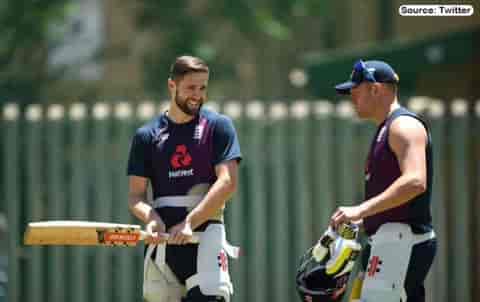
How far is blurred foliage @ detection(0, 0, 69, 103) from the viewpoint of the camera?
15672mm

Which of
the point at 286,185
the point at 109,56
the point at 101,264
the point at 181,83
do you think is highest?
the point at 109,56

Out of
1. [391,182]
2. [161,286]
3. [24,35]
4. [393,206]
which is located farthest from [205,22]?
[393,206]

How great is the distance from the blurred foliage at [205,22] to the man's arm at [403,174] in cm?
1087

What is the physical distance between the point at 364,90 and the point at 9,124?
213 inches

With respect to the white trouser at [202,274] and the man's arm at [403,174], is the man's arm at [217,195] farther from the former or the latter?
the man's arm at [403,174]

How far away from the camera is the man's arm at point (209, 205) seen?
19.5ft

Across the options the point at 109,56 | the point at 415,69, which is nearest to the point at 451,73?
the point at 415,69

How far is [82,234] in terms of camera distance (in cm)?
604

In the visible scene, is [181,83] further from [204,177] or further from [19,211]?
[19,211]

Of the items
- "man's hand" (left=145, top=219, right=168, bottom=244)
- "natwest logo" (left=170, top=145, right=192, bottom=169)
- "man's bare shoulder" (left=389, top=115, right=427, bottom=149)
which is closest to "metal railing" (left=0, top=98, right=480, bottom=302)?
"natwest logo" (left=170, top=145, right=192, bottom=169)

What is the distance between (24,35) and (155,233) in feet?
34.7

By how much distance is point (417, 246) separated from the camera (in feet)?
19.1

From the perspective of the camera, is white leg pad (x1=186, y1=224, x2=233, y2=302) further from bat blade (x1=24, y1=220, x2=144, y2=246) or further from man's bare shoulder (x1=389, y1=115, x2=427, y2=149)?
man's bare shoulder (x1=389, y1=115, x2=427, y2=149)

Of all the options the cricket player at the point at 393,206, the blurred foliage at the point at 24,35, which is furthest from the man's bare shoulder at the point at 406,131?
the blurred foliage at the point at 24,35
